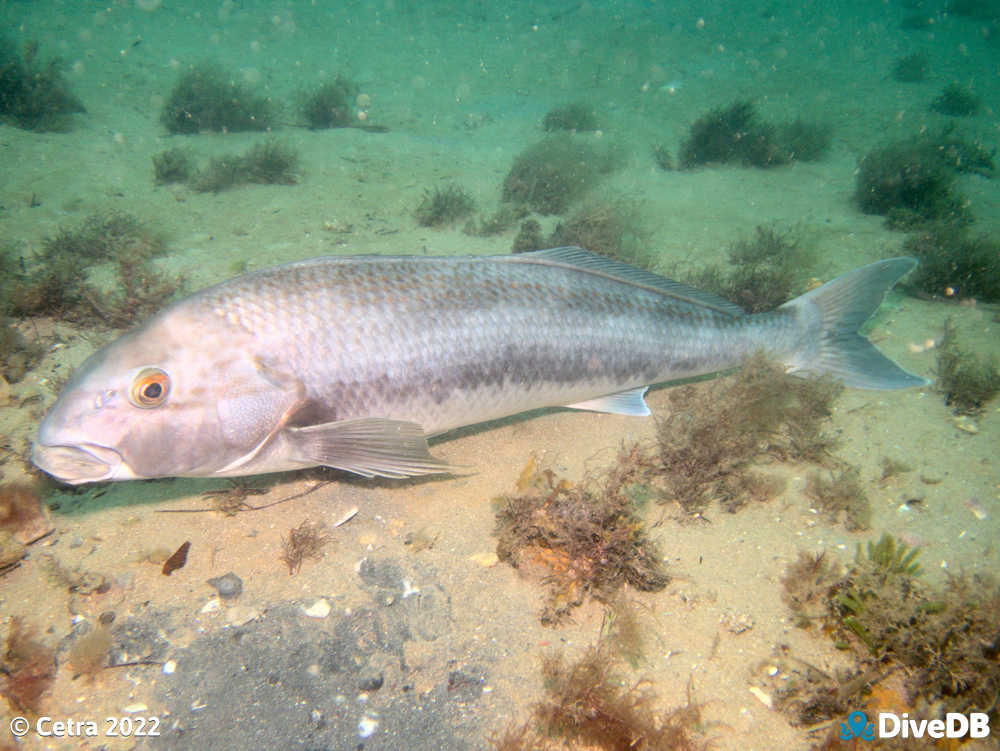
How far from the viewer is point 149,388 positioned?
3033 mm

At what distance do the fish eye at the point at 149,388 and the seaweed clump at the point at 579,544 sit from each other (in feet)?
7.67

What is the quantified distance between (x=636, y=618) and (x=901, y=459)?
3041mm

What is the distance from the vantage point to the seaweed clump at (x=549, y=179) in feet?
30.2

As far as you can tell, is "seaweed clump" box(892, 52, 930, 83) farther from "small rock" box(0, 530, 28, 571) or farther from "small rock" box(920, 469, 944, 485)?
"small rock" box(0, 530, 28, 571)

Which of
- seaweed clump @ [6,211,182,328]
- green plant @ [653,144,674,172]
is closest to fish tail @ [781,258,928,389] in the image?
seaweed clump @ [6,211,182,328]

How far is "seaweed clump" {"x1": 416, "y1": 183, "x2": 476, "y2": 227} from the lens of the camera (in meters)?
8.45

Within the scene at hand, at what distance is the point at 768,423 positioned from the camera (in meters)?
4.56

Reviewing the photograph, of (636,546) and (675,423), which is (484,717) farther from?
(675,423)

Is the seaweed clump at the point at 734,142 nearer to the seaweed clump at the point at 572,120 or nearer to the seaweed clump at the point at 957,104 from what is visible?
the seaweed clump at the point at 572,120

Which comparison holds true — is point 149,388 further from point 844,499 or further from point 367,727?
point 844,499

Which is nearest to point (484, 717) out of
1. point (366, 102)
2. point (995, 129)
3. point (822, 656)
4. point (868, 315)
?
point (822, 656)

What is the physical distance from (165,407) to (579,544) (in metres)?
2.74

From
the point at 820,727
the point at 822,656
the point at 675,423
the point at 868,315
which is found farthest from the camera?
the point at 868,315

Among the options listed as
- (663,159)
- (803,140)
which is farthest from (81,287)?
(803,140)
